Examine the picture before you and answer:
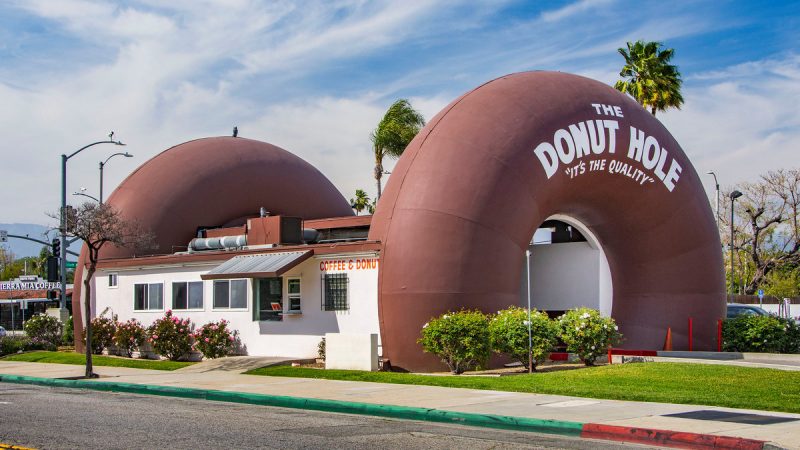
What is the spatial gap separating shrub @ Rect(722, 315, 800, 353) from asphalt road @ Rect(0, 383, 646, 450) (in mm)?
13170

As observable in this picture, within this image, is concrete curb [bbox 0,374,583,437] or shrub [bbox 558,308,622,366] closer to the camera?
concrete curb [bbox 0,374,583,437]

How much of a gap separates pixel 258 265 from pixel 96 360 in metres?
6.64

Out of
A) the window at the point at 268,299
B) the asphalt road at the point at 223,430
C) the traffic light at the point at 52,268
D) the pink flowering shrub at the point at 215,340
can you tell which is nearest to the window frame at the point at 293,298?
the window at the point at 268,299

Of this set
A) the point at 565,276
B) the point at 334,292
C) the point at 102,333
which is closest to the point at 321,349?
the point at 334,292

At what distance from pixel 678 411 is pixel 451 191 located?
30.0ft

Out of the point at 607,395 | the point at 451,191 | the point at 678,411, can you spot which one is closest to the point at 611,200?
the point at 451,191

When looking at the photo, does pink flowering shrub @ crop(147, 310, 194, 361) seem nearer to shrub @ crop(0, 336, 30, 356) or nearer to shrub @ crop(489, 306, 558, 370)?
shrub @ crop(0, 336, 30, 356)

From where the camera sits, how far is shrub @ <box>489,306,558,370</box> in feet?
64.3

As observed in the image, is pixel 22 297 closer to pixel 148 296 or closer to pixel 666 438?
pixel 148 296

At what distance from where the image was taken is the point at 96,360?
90.5 feet

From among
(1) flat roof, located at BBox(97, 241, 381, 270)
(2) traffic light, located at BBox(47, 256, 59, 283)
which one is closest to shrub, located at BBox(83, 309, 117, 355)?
(1) flat roof, located at BBox(97, 241, 381, 270)

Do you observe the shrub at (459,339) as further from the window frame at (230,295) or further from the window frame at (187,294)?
the window frame at (187,294)

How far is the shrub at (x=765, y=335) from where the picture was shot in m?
23.0

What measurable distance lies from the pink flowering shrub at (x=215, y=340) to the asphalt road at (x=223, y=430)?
9.62m
